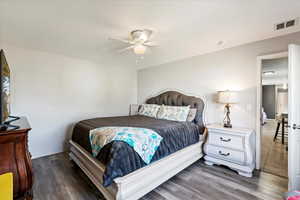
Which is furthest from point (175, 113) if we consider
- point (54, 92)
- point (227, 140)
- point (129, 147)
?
point (54, 92)

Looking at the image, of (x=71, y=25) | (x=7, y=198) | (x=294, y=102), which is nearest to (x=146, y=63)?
(x=71, y=25)

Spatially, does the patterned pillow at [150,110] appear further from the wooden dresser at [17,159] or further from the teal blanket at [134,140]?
the wooden dresser at [17,159]

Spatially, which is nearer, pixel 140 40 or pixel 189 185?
pixel 189 185

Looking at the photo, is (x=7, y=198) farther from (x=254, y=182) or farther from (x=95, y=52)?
(x=95, y=52)

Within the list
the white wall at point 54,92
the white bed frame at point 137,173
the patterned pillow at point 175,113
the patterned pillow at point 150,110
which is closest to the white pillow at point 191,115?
the patterned pillow at point 175,113

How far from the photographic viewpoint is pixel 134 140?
1893mm

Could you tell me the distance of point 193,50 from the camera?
11.3 feet

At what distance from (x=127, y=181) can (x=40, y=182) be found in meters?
1.64

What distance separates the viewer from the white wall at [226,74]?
9.00 ft

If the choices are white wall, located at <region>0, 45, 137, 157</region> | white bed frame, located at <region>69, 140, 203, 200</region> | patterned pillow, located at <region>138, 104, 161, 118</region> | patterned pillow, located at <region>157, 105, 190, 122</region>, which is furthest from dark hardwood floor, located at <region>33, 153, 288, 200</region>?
patterned pillow, located at <region>138, 104, 161, 118</region>

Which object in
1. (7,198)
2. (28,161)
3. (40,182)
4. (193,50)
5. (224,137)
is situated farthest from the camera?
(193,50)

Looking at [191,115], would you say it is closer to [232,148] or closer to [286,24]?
[232,148]

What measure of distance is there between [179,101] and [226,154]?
1631 mm

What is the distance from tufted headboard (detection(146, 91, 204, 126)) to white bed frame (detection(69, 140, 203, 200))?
809 millimetres
